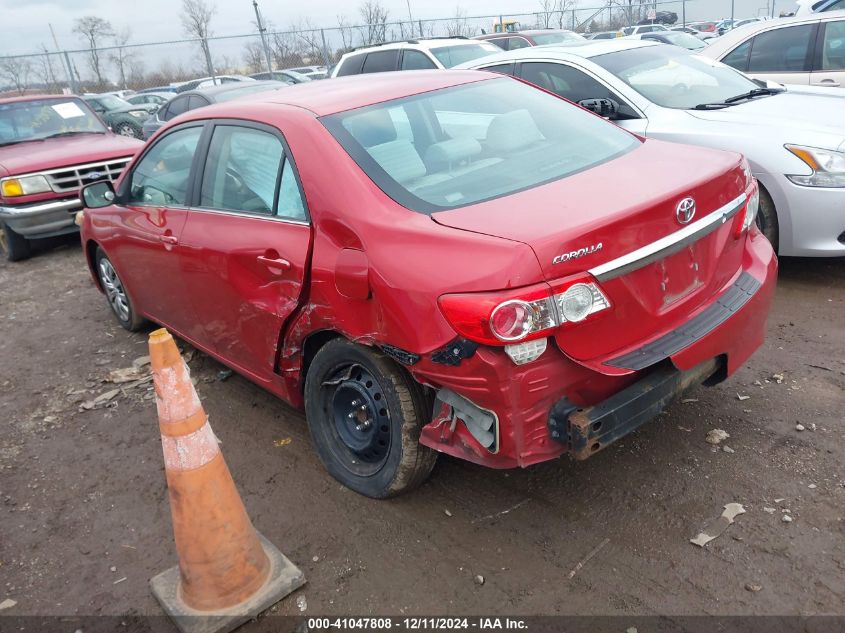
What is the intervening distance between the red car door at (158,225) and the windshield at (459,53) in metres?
6.44

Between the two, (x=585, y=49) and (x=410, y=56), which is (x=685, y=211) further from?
(x=410, y=56)

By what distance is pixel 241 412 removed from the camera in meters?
4.09

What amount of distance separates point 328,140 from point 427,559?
5.81 feet

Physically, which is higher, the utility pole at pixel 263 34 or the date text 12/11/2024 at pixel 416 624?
the utility pole at pixel 263 34

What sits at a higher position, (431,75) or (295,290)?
(431,75)

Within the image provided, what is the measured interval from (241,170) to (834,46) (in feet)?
21.7

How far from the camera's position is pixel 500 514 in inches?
118

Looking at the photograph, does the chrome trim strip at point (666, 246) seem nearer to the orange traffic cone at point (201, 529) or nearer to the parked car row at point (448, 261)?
the parked car row at point (448, 261)

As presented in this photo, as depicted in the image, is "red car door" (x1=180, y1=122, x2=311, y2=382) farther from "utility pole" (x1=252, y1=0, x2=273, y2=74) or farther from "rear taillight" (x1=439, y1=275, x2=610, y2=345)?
"utility pole" (x1=252, y1=0, x2=273, y2=74)

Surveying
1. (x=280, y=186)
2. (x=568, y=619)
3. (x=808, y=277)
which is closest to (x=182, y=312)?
(x=280, y=186)

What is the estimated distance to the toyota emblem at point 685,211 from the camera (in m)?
2.62

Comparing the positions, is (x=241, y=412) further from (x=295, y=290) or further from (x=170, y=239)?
(x=295, y=290)

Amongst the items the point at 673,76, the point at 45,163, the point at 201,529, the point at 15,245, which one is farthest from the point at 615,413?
the point at 15,245

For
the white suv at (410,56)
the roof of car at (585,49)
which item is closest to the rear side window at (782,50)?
the roof of car at (585,49)
